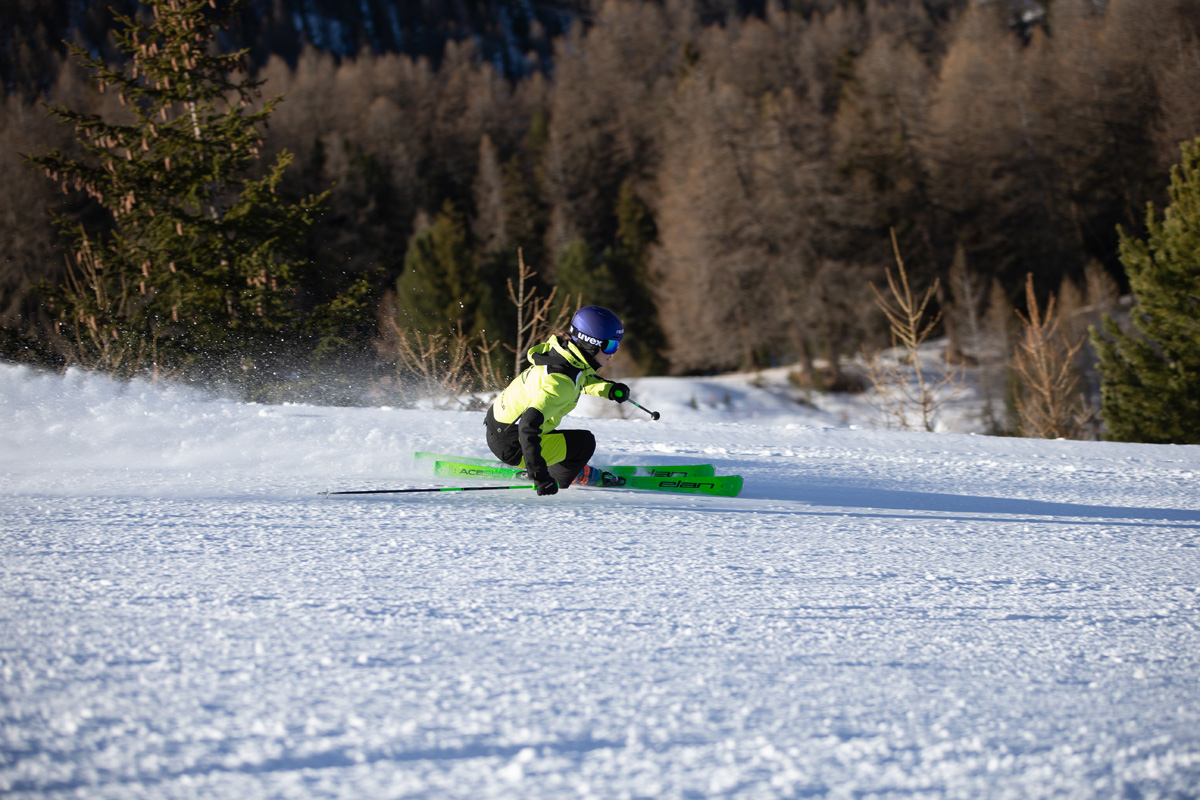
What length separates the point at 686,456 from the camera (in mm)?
5902

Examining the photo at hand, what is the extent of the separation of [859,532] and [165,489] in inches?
141

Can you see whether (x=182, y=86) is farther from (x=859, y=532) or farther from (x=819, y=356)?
(x=819, y=356)

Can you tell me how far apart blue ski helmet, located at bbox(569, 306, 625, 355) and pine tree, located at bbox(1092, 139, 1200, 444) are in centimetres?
1518

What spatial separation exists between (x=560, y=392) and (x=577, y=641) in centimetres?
203

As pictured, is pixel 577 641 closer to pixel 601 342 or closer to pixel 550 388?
pixel 550 388

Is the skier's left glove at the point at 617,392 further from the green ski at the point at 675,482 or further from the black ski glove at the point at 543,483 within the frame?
the green ski at the point at 675,482

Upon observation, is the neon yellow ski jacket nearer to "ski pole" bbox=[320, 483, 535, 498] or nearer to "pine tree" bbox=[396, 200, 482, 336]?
"ski pole" bbox=[320, 483, 535, 498]

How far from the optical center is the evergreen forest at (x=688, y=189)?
13.2 m

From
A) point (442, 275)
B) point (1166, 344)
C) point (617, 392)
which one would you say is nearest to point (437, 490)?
point (617, 392)

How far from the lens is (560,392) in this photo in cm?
447

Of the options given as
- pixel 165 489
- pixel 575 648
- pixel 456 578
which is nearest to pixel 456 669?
pixel 575 648

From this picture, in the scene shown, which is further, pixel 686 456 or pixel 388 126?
pixel 388 126

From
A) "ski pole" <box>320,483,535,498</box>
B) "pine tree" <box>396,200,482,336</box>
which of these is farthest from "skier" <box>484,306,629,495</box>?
"pine tree" <box>396,200,482,336</box>

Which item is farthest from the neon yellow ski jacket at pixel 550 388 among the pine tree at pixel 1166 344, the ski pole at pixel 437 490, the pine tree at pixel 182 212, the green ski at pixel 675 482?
the pine tree at pixel 1166 344
